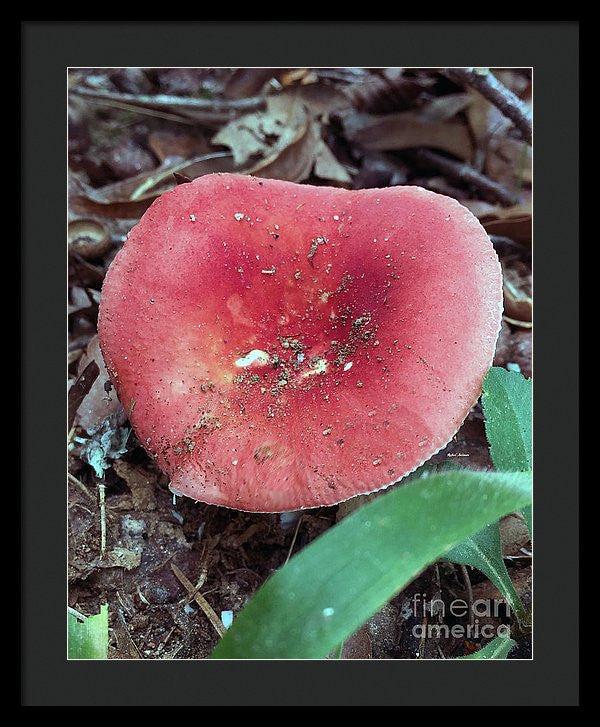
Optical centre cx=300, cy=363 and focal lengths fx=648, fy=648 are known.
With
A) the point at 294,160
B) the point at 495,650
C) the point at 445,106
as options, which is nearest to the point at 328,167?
the point at 294,160

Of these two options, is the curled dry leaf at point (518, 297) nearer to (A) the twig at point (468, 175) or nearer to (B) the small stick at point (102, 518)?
(A) the twig at point (468, 175)

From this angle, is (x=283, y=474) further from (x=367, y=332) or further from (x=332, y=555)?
(x=367, y=332)

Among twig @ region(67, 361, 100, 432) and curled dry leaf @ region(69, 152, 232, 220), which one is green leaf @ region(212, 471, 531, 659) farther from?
curled dry leaf @ region(69, 152, 232, 220)

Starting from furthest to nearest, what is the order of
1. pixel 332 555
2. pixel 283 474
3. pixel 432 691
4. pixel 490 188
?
pixel 490 188, pixel 432 691, pixel 283 474, pixel 332 555
